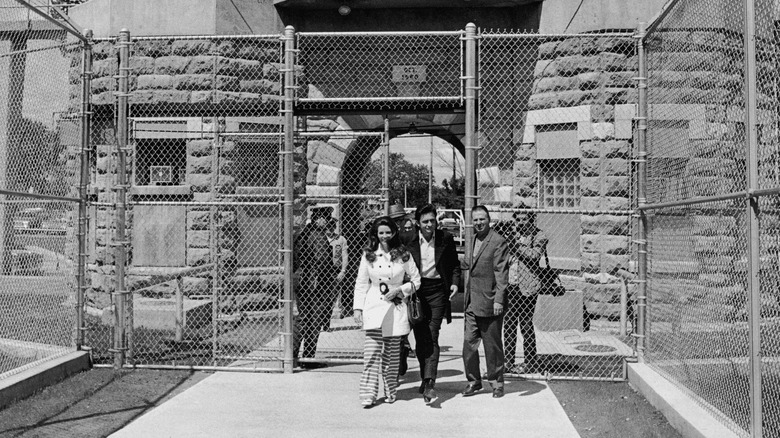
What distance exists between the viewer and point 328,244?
9.20m

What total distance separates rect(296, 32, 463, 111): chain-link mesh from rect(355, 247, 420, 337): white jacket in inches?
285

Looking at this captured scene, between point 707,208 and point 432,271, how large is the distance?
2.64 meters

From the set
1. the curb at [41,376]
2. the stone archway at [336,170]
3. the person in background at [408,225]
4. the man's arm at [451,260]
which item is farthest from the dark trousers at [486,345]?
the stone archway at [336,170]

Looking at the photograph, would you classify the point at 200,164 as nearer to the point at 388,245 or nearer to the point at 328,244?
the point at 328,244

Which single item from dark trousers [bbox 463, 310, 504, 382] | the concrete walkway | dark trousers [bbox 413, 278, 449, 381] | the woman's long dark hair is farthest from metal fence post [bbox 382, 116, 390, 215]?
the concrete walkway

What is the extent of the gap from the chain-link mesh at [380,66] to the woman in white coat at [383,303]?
23.5ft

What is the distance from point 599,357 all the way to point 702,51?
382 cm

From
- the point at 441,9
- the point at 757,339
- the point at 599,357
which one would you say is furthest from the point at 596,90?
the point at 757,339

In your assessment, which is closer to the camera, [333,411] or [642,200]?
[333,411]

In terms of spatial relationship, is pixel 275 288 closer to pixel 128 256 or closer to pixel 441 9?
pixel 128 256

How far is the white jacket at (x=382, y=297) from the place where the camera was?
719 cm

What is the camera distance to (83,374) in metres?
8.13

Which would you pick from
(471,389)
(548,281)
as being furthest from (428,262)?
(548,281)

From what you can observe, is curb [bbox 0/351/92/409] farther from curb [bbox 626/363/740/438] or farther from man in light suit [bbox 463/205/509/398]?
curb [bbox 626/363/740/438]
